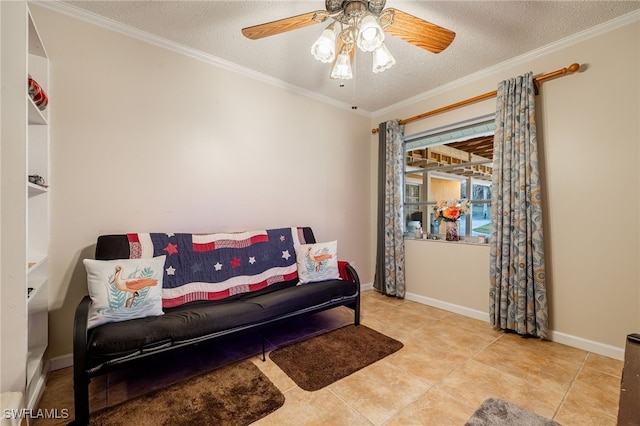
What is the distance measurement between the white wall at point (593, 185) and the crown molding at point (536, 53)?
0.06 feet

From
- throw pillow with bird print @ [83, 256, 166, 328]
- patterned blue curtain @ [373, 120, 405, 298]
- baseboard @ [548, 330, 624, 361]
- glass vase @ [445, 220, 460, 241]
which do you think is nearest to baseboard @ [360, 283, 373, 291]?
patterned blue curtain @ [373, 120, 405, 298]

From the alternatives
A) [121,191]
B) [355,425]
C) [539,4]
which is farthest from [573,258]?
[121,191]

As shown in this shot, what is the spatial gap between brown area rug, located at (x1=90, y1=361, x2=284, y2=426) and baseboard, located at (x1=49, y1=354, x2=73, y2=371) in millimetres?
792

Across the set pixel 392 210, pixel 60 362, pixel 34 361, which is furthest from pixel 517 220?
pixel 60 362

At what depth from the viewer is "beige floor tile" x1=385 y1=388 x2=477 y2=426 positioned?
1.43 metres

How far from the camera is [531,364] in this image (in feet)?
6.54

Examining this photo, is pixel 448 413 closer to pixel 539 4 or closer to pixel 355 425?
pixel 355 425

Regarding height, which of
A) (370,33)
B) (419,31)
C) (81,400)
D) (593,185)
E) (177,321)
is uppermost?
(419,31)

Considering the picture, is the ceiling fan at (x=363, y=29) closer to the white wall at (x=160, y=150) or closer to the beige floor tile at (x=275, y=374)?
the white wall at (x=160, y=150)

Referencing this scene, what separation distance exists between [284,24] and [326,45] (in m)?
0.28

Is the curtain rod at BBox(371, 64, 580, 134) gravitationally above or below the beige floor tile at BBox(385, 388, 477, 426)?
above

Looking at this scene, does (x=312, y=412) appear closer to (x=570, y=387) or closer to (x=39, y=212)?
(x=570, y=387)

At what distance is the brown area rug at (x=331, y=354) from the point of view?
1.82 meters

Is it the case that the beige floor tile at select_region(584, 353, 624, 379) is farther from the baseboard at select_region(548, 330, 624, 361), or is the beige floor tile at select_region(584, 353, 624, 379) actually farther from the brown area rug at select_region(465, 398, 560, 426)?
the brown area rug at select_region(465, 398, 560, 426)
